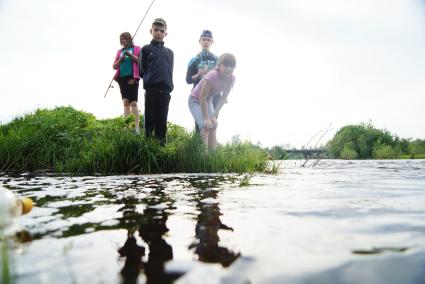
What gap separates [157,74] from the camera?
5.88 m

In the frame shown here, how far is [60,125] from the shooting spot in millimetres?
9703

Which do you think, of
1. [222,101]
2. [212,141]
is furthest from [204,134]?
[222,101]

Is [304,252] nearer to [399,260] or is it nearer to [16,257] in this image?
[399,260]

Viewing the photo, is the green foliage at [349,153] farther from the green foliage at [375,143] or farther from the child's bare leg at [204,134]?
the child's bare leg at [204,134]

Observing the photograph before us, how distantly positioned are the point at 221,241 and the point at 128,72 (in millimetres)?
7023

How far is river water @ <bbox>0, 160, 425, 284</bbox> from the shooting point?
109 cm

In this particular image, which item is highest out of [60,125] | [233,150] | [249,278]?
[60,125]

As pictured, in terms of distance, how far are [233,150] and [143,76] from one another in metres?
2.26

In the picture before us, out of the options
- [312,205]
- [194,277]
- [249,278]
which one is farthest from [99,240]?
[312,205]

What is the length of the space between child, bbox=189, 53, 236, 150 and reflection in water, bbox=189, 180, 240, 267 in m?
3.41

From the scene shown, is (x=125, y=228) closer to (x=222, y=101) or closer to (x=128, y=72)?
(x=222, y=101)

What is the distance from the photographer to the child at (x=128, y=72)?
786 centimetres

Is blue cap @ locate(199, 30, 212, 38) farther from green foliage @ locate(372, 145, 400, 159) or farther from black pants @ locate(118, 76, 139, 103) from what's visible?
green foliage @ locate(372, 145, 400, 159)

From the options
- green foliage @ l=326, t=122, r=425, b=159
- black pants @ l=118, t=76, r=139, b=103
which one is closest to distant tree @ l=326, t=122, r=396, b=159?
green foliage @ l=326, t=122, r=425, b=159
